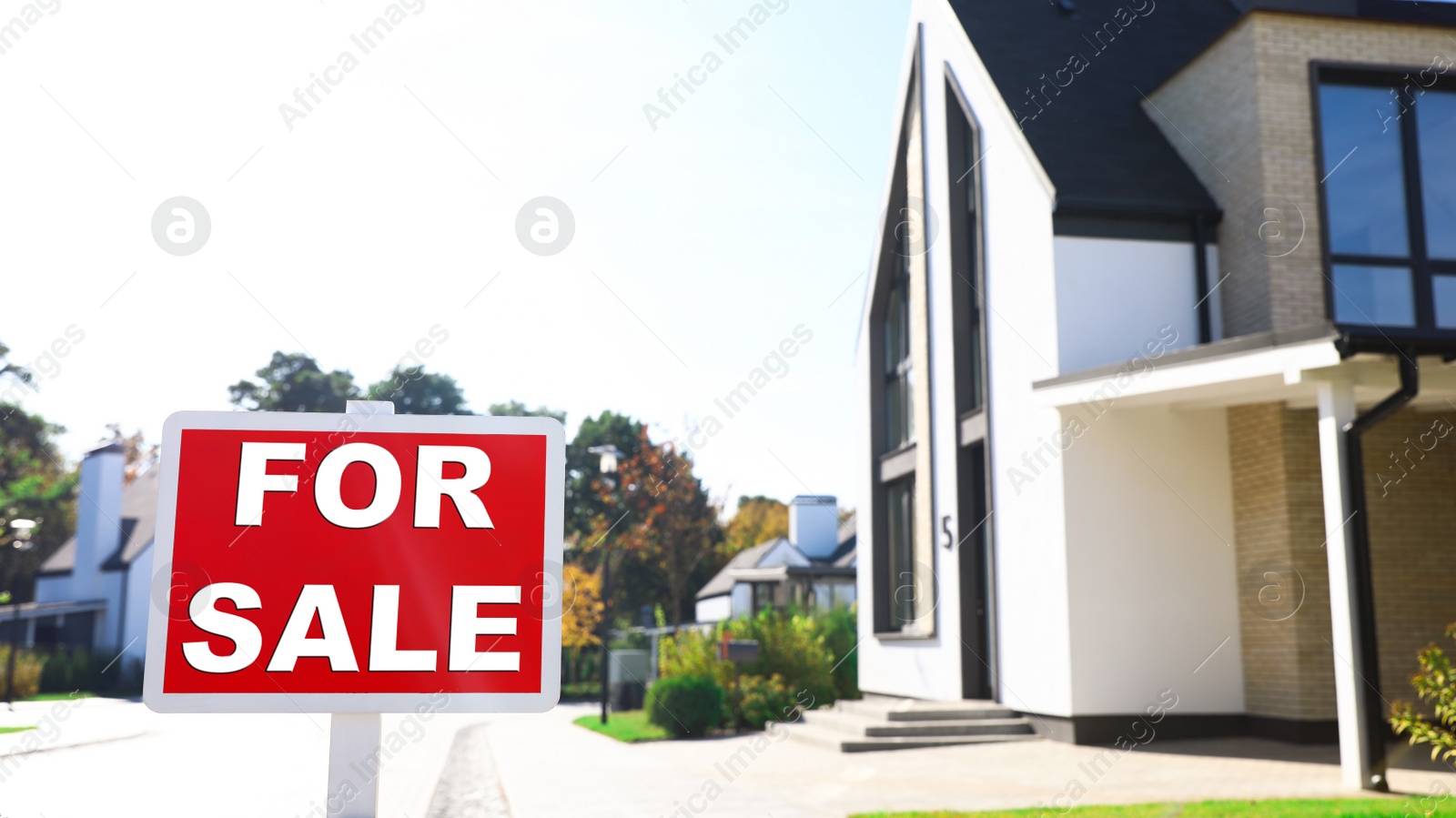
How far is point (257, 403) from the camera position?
60.6 m

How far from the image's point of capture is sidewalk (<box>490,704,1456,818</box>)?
28.0 feet

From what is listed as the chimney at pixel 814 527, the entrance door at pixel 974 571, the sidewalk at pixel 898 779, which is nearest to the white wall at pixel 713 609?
the chimney at pixel 814 527

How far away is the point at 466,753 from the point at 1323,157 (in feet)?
45.7

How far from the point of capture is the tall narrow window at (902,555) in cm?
1870

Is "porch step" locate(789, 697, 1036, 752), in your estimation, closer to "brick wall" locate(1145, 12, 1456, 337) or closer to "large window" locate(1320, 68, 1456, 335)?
"brick wall" locate(1145, 12, 1456, 337)

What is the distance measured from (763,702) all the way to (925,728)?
516 centimetres

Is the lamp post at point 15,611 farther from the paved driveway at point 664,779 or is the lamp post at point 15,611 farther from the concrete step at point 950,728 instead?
the concrete step at point 950,728

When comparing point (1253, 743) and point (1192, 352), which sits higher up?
point (1192, 352)

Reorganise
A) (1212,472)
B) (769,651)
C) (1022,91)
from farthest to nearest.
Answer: (769,651)
(1022,91)
(1212,472)

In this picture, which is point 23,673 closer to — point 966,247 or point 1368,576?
point 966,247

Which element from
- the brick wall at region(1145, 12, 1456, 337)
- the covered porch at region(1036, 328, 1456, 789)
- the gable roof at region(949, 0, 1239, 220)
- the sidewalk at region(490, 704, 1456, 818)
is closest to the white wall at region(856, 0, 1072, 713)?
the gable roof at region(949, 0, 1239, 220)

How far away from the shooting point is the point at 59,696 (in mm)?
32750

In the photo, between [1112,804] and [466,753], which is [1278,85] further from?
[466,753]

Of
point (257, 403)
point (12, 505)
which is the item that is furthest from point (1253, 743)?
point (257, 403)
